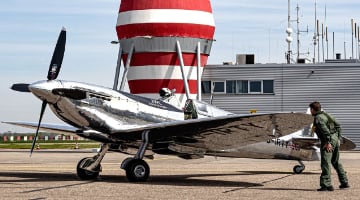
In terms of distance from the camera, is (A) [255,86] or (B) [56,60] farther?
(A) [255,86]

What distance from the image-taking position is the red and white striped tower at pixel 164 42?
145 ft

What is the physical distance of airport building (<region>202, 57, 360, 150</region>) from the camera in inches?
1828

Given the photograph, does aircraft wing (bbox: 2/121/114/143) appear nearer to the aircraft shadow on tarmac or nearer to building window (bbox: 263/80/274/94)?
the aircraft shadow on tarmac

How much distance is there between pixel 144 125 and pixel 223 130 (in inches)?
83.2

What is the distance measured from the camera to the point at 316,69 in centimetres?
4684

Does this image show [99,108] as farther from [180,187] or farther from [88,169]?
[180,187]

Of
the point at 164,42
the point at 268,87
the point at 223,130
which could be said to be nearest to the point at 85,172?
the point at 223,130

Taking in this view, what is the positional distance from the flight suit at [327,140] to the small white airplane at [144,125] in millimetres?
538

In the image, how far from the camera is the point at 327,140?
14258 millimetres

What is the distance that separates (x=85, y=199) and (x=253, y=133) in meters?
5.13

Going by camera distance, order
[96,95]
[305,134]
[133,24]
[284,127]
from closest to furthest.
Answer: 1. [284,127]
2. [96,95]
3. [305,134]
4. [133,24]

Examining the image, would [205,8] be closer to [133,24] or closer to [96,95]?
[133,24]

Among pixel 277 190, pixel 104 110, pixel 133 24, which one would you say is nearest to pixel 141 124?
pixel 104 110

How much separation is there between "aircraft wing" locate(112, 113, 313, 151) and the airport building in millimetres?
28350
